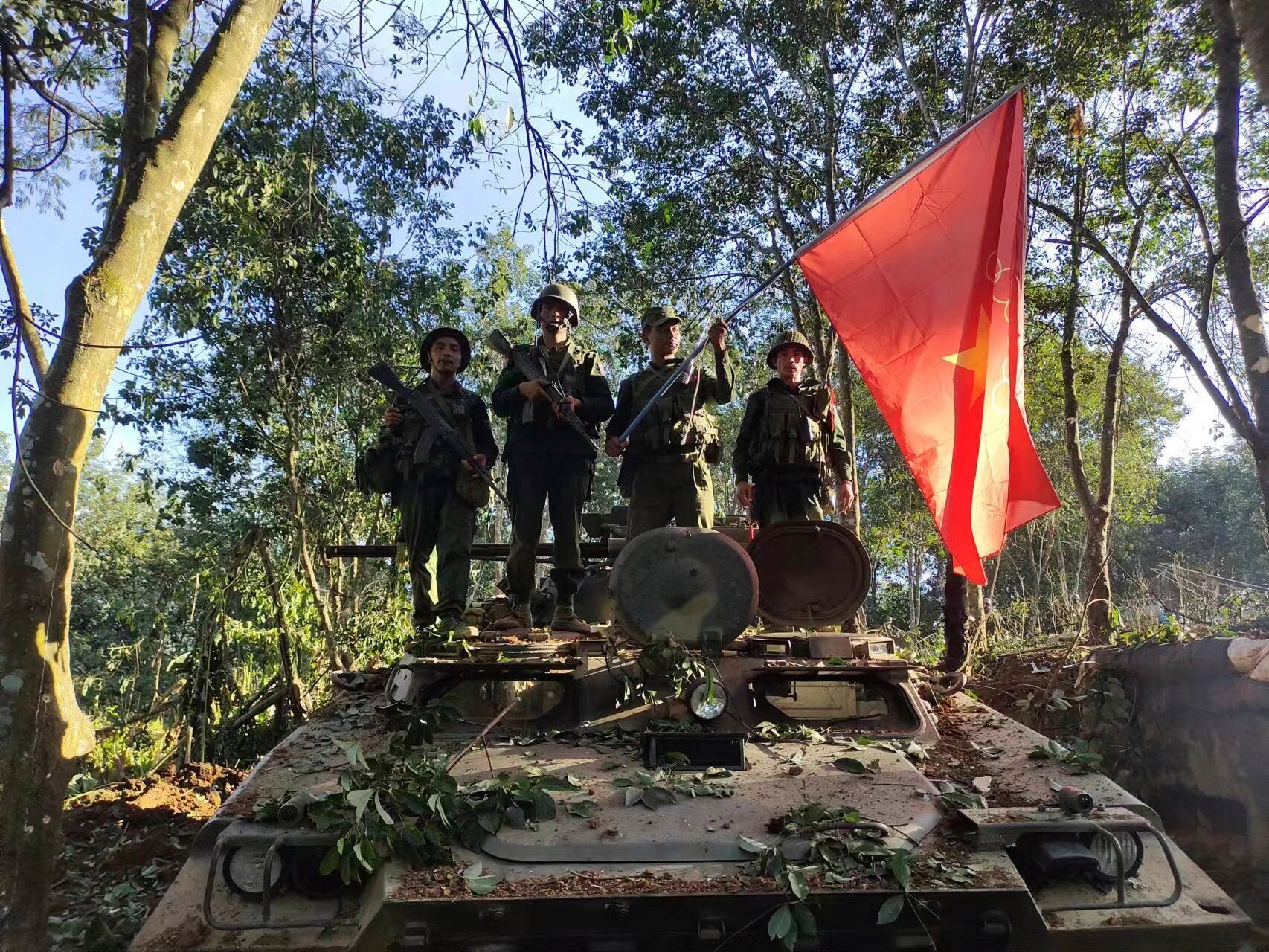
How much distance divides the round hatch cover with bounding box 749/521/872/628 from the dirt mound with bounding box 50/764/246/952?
3281mm

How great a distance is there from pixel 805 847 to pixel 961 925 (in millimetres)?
479

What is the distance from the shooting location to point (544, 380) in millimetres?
5363

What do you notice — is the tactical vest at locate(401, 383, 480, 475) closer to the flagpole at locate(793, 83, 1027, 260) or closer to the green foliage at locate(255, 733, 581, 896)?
the flagpole at locate(793, 83, 1027, 260)

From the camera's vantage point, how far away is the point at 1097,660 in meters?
6.32

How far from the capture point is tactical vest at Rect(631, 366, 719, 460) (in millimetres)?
5508

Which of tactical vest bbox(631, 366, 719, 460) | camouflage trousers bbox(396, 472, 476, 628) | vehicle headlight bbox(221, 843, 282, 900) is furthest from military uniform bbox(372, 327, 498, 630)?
vehicle headlight bbox(221, 843, 282, 900)

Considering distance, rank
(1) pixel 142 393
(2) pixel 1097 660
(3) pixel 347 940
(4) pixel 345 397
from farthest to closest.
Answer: (4) pixel 345 397 → (1) pixel 142 393 → (2) pixel 1097 660 → (3) pixel 347 940

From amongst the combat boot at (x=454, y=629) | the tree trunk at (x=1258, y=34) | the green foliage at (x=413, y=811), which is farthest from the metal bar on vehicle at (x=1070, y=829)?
the combat boot at (x=454, y=629)

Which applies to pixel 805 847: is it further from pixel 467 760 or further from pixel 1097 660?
pixel 1097 660

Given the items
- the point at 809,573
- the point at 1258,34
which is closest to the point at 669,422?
the point at 809,573

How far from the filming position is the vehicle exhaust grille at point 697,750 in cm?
355

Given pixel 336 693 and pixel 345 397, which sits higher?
pixel 345 397

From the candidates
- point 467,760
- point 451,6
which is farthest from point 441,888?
point 451,6

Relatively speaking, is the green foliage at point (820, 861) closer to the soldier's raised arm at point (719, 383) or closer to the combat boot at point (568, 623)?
the combat boot at point (568, 623)
